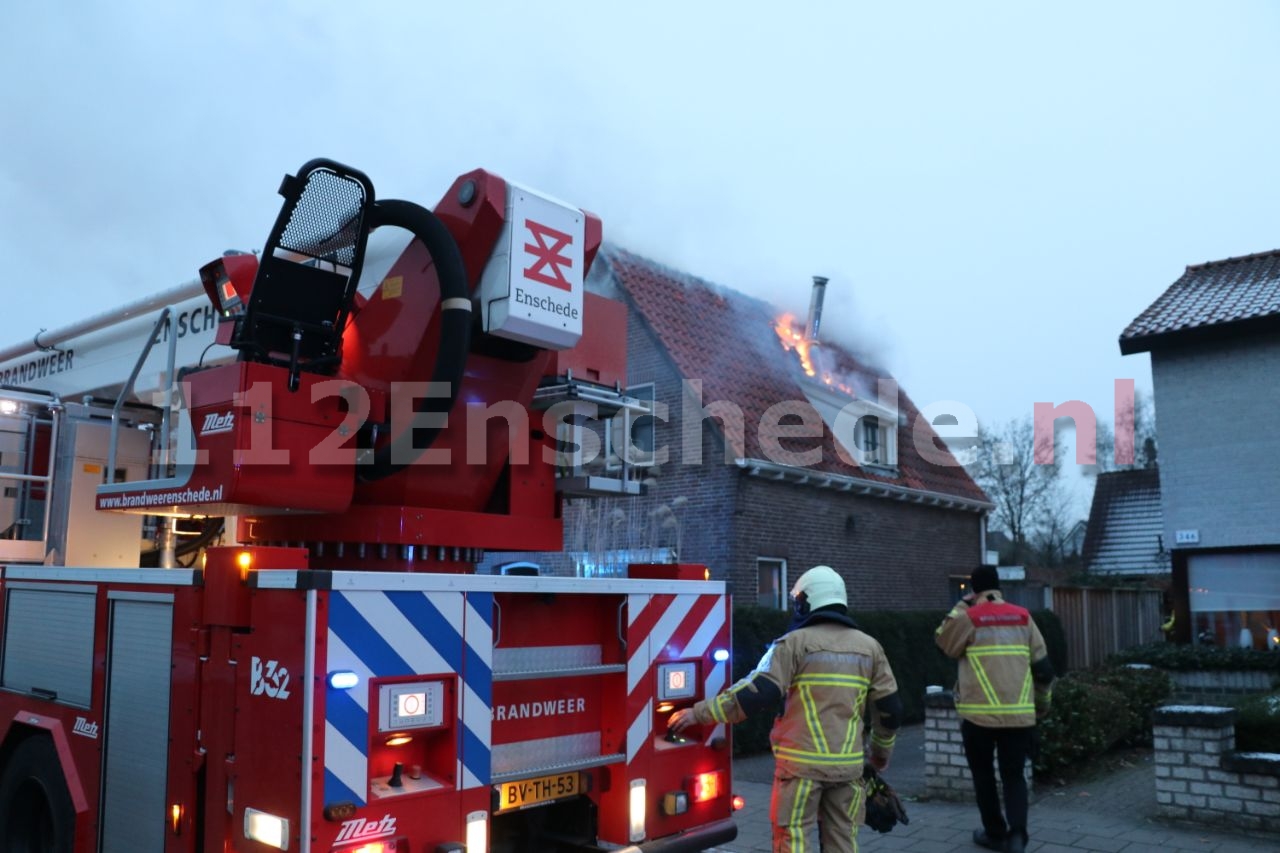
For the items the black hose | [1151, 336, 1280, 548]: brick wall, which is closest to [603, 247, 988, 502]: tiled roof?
[1151, 336, 1280, 548]: brick wall

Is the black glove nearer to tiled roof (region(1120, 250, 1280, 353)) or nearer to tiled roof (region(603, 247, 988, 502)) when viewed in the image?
tiled roof (region(603, 247, 988, 502))

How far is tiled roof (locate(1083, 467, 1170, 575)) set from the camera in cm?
2742

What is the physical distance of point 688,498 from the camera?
50.3ft

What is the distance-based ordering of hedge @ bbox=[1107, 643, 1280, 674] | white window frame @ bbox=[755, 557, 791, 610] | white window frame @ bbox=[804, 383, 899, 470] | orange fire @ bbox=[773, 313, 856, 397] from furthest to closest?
orange fire @ bbox=[773, 313, 856, 397] < white window frame @ bbox=[804, 383, 899, 470] < white window frame @ bbox=[755, 557, 791, 610] < hedge @ bbox=[1107, 643, 1280, 674]

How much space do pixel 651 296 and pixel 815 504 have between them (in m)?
4.18

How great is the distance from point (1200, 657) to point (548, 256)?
12.8m

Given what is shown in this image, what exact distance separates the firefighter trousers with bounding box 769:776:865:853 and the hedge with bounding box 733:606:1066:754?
647 cm

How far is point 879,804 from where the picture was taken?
5160 mm

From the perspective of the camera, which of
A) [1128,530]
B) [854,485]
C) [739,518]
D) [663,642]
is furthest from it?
[1128,530]

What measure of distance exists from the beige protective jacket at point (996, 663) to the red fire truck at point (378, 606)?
2.19 metres

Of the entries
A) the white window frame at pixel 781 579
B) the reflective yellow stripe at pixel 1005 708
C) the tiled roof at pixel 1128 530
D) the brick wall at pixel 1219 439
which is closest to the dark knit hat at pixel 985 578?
the reflective yellow stripe at pixel 1005 708

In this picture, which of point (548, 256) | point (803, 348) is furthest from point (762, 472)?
point (548, 256)

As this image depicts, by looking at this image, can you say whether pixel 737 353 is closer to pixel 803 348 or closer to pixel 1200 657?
pixel 803 348

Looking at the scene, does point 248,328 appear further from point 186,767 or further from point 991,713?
point 991,713
